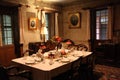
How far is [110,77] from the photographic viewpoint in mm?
3783

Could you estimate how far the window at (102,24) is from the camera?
5820mm

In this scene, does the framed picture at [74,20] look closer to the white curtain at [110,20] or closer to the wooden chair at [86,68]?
the white curtain at [110,20]

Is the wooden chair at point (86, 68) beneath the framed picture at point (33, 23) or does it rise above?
beneath

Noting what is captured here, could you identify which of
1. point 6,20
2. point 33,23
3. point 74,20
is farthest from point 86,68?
point 74,20

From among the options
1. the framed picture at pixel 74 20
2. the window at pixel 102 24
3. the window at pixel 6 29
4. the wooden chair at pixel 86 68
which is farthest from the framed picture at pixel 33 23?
the wooden chair at pixel 86 68

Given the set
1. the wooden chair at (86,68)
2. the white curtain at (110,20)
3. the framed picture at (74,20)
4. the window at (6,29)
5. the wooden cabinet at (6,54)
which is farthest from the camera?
the framed picture at (74,20)

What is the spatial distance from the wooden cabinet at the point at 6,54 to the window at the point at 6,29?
0.31 m

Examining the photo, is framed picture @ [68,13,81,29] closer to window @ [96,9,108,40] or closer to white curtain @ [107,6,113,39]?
window @ [96,9,108,40]

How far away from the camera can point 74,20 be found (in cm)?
664

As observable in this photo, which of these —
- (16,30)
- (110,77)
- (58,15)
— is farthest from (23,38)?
(110,77)

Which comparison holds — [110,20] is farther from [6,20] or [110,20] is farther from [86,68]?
[6,20]

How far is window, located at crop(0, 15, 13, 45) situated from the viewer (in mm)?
4855

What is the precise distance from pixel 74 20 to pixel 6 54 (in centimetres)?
357

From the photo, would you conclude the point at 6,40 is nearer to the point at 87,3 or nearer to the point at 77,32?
the point at 77,32
